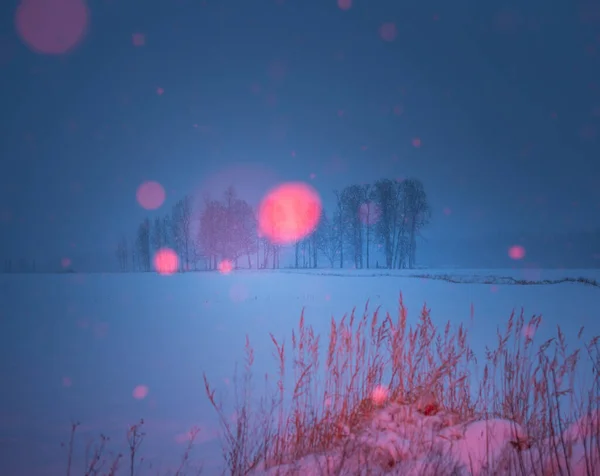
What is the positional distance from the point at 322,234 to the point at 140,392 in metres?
35.8

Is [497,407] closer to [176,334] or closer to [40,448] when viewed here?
[40,448]

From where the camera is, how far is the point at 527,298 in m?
13.8

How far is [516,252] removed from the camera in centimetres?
4309

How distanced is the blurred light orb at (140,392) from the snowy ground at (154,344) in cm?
9

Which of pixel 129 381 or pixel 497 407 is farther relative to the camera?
pixel 129 381

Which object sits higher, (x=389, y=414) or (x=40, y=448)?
(x=389, y=414)

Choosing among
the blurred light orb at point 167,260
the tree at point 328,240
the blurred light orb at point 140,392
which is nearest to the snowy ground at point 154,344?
the blurred light orb at point 140,392

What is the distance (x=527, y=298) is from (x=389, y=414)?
13.8 meters

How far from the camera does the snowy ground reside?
14.2 feet

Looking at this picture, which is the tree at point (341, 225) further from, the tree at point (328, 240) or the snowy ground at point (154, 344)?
the snowy ground at point (154, 344)

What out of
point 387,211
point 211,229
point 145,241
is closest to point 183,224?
point 211,229

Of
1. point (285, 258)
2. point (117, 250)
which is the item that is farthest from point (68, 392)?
point (117, 250)

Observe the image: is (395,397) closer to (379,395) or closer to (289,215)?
(379,395)

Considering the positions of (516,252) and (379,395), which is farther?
(516,252)
